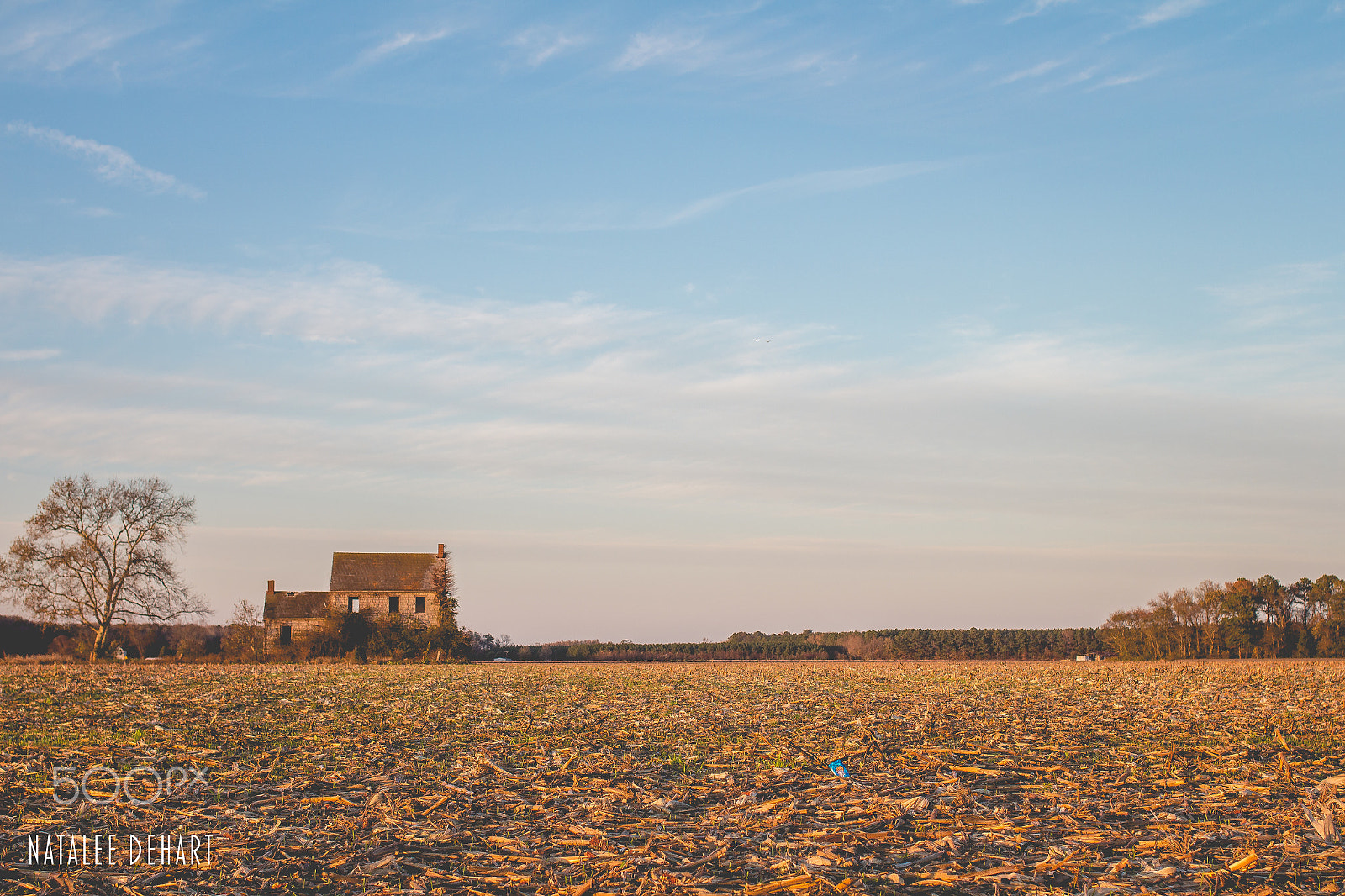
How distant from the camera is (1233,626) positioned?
58.9 meters

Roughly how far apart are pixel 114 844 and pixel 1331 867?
33.6 ft

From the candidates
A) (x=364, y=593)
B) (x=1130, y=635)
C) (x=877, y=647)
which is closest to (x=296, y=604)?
(x=364, y=593)

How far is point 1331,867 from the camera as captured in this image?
23.3ft

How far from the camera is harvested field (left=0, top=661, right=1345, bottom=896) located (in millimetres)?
7129

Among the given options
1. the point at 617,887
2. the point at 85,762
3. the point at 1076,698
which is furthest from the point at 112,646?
Answer: the point at 617,887

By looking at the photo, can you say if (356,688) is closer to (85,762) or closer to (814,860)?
(85,762)

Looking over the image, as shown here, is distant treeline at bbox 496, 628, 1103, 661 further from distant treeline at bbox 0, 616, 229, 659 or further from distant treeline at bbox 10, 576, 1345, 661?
distant treeline at bbox 0, 616, 229, 659

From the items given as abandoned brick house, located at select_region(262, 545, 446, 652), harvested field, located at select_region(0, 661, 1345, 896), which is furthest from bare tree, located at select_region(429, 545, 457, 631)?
harvested field, located at select_region(0, 661, 1345, 896)

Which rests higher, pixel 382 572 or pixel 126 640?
pixel 382 572

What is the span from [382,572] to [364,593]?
7.33ft

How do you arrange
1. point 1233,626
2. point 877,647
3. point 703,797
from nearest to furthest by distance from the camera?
point 703,797 → point 1233,626 → point 877,647

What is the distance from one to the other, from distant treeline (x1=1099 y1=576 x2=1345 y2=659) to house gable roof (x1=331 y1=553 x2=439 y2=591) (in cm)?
5004

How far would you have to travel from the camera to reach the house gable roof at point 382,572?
223 ft

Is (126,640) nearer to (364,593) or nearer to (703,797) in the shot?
(364,593)
